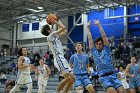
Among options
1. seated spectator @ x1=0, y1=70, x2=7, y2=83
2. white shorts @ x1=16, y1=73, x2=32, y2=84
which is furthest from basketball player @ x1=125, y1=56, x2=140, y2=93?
seated spectator @ x1=0, y1=70, x2=7, y2=83

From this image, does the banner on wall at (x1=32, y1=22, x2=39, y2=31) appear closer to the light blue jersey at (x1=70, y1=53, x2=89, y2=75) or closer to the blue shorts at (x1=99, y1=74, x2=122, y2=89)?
the light blue jersey at (x1=70, y1=53, x2=89, y2=75)

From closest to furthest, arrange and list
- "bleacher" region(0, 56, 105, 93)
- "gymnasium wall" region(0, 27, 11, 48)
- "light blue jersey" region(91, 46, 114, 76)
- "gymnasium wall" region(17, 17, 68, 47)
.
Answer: "light blue jersey" region(91, 46, 114, 76), "bleacher" region(0, 56, 105, 93), "gymnasium wall" region(17, 17, 68, 47), "gymnasium wall" region(0, 27, 11, 48)

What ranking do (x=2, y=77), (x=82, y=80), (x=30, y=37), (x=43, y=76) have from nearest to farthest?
(x=82, y=80) → (x=43, y=76) → (x=2, y=77) → (x=30, y=37)

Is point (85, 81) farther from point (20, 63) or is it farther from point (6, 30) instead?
point (6, 30)

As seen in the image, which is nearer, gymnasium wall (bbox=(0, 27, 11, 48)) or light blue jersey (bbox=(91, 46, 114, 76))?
light blue jersey (bbox=(91, 46, 114, 76))

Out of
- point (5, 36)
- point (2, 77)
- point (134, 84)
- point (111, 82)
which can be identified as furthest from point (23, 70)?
point (5, 36)

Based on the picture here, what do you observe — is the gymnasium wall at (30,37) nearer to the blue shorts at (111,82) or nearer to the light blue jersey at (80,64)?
the light blue jersey at (80,64)

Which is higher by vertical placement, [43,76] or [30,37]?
[30,37]

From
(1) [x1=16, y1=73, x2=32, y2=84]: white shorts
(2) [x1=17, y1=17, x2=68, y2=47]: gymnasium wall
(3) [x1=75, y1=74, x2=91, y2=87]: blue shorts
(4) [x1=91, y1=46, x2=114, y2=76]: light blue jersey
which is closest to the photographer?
(4) [x1=91, y1=46, x2=114, y2=76]: light blue jersey

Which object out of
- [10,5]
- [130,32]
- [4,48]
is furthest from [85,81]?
[4,48]

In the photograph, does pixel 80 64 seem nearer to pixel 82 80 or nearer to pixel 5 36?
pixel 82 80

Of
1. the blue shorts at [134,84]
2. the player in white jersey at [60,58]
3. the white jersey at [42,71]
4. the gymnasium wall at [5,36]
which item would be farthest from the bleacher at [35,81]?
the player in white jersey at [60,58]

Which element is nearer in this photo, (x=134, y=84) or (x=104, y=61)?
(x=104, y=61)

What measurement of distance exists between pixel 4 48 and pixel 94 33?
1219 cm
